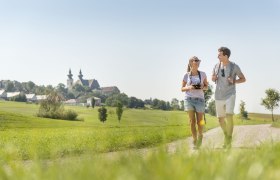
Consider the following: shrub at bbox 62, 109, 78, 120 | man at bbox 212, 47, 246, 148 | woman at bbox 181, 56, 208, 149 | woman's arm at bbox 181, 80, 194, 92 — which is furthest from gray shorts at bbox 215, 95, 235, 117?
shrub at bbox 62, 109, 78, 120

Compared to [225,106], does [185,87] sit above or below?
above

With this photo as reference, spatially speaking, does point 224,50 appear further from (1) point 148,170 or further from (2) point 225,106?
(1) point 148,170

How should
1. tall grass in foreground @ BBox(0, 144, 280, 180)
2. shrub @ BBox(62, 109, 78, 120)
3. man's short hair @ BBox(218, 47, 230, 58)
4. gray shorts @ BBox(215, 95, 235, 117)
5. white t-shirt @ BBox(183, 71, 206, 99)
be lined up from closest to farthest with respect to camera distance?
1. tall grass in foreground @ BBox(0, 144, 280, 180)
2. gray shorts @ BBox(215, 95, 235, 117)
3. man's short hair @ BBox(218, 47, 230, 58)
4. white t-shirt @ BBox(183, 71, 206, 99)
5. shrub @ BBox(62, 109, 78, 120)

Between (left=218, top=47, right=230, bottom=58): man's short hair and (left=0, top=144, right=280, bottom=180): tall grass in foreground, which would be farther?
(left=218, top=47, right=230, bottom=58): man's short hair

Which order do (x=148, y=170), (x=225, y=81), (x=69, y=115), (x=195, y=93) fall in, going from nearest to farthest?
(x=148, y=170), (x=225, y=81), (x=195, y=93), (x=69, y=115)

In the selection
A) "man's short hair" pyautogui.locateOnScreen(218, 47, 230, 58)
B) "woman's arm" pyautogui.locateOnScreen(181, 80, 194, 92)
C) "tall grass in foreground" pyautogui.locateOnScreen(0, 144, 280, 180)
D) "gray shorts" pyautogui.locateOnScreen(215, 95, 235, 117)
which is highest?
"man's short hair" pyautogui.locateOnScreen(218, 47, 230, 58)

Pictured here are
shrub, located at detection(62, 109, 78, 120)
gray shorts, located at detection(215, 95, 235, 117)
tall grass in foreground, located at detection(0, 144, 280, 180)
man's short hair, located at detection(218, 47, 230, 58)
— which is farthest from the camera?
shrub, located at detection(62, 109, 78, 120)

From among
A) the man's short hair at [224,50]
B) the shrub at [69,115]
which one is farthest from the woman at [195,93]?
the shrub at [69,115]

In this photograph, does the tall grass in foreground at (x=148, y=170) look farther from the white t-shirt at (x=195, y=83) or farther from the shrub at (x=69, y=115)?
the shrub at (x=69, y=115)

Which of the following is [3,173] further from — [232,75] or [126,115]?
[126,115]

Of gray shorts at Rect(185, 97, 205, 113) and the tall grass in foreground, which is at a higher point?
gray shorts at Rect(185, 97, 205, 113)

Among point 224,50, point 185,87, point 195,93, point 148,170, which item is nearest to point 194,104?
point 195,93

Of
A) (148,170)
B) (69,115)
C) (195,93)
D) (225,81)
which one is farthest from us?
(69,115)

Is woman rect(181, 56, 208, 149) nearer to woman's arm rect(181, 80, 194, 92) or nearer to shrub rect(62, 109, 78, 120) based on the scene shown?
woman's arm rect(181, 80, 194, 92)
